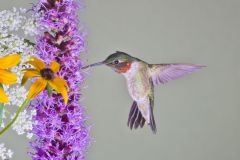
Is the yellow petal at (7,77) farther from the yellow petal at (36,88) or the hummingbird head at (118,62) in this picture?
the hummingbird head at (118,62)

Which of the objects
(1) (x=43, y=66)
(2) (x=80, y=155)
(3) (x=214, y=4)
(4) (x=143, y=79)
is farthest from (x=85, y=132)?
(3) (x=214, y=4)

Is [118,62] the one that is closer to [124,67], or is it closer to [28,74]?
[124,67]

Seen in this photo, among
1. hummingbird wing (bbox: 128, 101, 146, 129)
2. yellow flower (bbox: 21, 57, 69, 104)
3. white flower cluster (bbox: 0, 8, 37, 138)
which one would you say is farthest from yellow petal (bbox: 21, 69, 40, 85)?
hummingbird wing (bbox: 128, 101, 146, 129)

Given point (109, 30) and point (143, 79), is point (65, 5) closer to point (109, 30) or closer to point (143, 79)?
point (143, 79)

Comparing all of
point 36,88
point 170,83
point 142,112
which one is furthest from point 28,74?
point 170,83

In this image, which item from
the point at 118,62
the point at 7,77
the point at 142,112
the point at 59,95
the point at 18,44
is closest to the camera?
the point at 7,77

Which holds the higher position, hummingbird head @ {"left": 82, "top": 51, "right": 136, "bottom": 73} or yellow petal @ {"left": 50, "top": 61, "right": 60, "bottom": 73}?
hummingbird head @ {"left": 82, "top": 51, "right": 136, "bottom": 73}

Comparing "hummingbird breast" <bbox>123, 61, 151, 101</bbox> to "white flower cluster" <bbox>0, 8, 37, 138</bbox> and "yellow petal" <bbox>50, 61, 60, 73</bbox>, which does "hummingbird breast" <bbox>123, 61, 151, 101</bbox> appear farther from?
"yellow petal" <bbox>50, 61, 60, 73</bbox>
